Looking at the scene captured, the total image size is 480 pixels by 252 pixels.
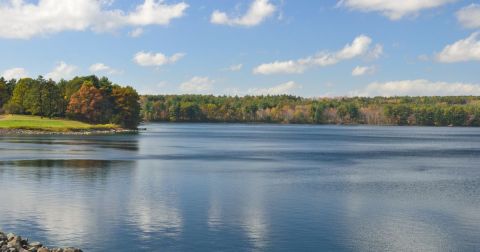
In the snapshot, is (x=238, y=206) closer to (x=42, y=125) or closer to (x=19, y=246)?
(x=19, y=246)

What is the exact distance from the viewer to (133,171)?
7881 cm

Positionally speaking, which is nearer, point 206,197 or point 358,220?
point 358,220

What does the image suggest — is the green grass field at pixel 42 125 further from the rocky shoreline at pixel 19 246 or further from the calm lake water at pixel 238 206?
the rocky shoreline at pixel 19 246

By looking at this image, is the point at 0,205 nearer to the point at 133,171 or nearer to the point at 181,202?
the point at 181,202

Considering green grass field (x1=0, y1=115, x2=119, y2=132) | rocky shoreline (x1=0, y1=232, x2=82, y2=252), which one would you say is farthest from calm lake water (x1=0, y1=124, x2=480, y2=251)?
green grass field (x1=0, y1=115, x2=119, y2=132)

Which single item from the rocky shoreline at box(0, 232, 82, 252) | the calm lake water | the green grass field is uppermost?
the green grass field

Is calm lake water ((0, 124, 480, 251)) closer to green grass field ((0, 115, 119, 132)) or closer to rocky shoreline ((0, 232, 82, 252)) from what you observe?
rocky shoreline ((0, 232, 82, 252))

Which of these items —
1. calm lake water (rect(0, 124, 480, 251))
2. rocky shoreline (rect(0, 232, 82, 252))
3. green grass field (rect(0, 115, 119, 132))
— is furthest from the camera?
green grass field (rect(0, 115, 119, 132))

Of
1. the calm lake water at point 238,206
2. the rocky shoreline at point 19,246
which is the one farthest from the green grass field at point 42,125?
the rocky shoreline at point 19,246

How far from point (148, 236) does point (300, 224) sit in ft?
38.8

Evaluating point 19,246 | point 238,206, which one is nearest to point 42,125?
point 238,206

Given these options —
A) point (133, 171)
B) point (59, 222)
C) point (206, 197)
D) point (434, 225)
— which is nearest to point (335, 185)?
point (206, 197)

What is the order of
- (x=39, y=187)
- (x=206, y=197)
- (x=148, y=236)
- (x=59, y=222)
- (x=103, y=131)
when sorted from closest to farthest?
(x=148, y=236) < (x=59, y=222) < (x=206, y=197) < (x=39, y=187) < (x=103, y=131)

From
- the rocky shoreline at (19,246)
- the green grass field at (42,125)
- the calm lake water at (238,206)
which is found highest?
the green grass field at (42,125)
